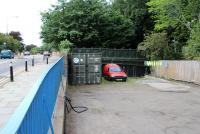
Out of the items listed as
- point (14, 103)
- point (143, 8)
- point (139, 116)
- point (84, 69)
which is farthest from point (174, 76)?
point (143, 8)

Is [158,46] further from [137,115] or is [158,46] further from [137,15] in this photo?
[137,115]

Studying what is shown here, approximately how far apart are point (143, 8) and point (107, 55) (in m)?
11.0

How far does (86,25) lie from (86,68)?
1816 centimetres

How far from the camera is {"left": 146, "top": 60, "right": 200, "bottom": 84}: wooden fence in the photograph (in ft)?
78.5

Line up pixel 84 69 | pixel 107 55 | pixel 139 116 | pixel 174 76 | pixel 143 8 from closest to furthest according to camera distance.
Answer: pixel 139 116
pixel 84 69
pixel 174 76
pixel 107 55
pixel 143 8

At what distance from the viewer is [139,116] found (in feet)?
40.3

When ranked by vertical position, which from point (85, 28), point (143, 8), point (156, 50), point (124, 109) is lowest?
point (124, 109)

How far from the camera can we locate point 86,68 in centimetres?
2638

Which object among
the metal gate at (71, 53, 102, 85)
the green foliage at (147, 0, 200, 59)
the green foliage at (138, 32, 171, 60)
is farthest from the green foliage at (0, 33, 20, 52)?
the metal gate at (71, 53, 102, 85)

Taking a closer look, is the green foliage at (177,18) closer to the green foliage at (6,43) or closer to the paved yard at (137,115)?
the paved yard at (137,115)

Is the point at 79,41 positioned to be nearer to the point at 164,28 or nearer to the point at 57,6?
the point at 57,6

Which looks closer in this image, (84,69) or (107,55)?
(84,69)

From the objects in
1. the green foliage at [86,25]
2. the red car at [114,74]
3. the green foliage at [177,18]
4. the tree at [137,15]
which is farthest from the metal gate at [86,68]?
the tree at [137,15]

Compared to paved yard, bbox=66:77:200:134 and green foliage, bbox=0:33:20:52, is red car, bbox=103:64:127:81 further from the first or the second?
green foliage, bbox=0:33:20:52
